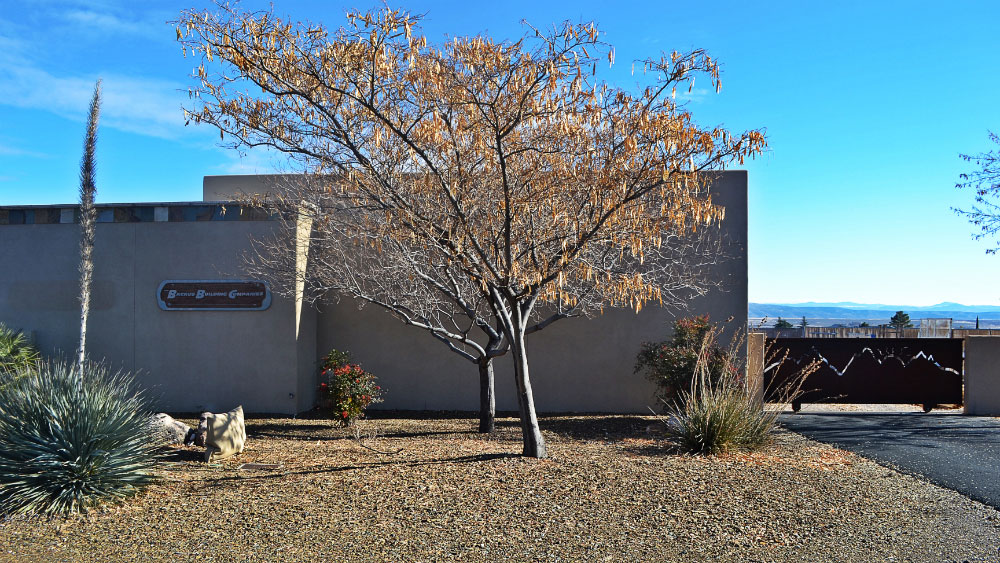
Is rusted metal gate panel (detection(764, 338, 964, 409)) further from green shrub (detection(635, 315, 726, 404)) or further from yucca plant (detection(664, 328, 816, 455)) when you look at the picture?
yucca plant (detection(664, 328, 816, 455))

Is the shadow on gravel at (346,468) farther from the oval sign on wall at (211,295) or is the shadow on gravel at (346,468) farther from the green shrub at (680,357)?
the oval sign on wall at (211,295)

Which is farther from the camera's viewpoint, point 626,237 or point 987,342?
point 987,342

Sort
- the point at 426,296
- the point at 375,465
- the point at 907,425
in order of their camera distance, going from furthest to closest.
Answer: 1. the point at 907,425
2. the point at 426,296
3. the point at 375,465

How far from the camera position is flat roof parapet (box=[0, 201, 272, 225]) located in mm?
13641

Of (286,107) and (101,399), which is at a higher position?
(286,107)

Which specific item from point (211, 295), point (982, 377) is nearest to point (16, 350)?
point (211, 295)

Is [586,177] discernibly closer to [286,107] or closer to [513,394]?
[286,107]

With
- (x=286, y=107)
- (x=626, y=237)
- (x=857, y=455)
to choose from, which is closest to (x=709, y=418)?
(x=857, y=455)

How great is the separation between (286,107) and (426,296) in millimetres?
4447

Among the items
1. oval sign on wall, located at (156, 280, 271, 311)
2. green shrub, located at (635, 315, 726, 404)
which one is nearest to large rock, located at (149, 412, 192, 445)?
oval sign on wall, located at (156, 280, 271, 311)

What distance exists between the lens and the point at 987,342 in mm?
14500

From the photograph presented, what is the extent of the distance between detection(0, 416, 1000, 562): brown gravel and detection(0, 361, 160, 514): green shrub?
25cm

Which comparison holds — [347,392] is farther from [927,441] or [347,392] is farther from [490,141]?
[927,441]

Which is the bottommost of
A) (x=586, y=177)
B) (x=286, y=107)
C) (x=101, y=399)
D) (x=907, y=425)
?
(x=907, y=425)
